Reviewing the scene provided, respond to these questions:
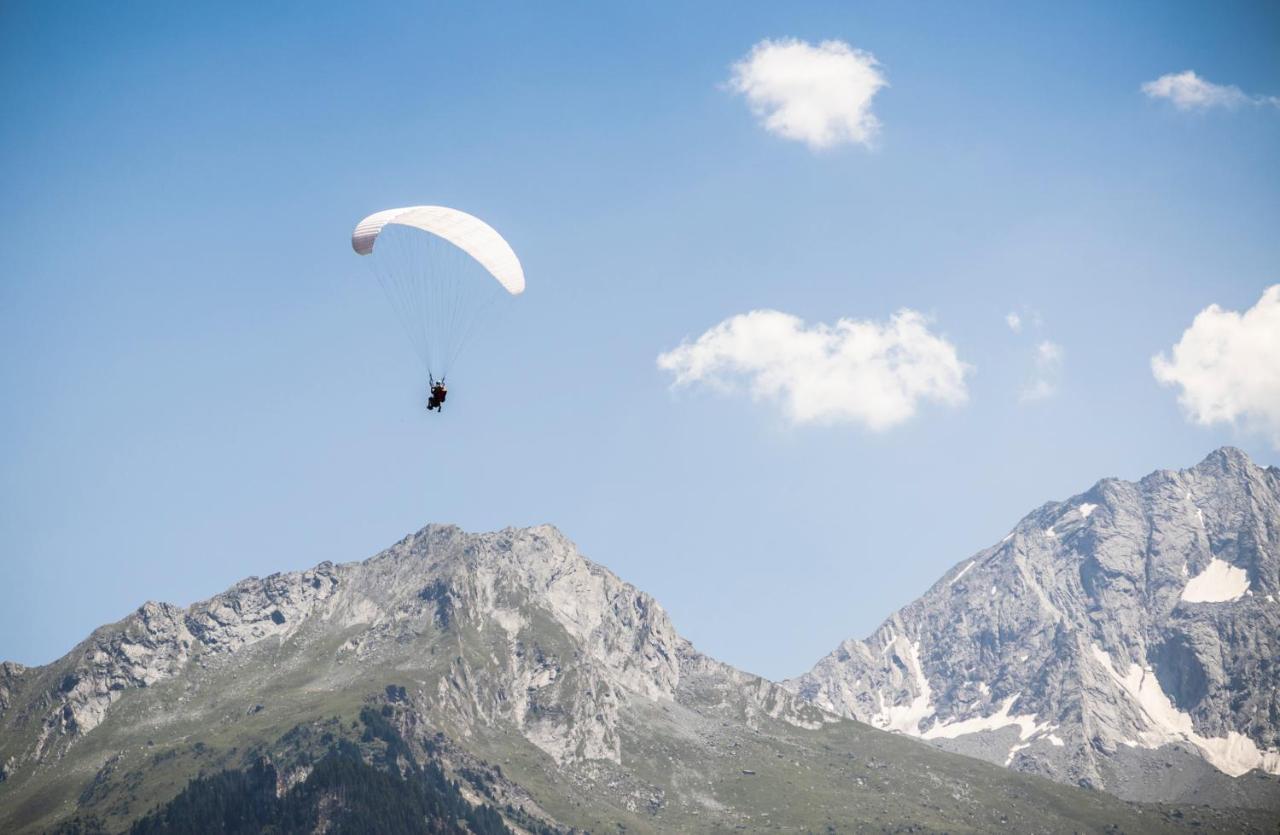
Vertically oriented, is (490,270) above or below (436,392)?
above

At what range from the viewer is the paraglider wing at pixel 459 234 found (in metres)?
159

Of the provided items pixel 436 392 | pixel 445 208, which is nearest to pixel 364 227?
pixel 445 208

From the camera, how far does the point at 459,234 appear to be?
161 metres

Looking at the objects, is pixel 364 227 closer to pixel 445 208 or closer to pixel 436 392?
pixel 445 208

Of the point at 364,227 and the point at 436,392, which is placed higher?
the point at 364,227

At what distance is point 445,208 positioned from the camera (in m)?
163

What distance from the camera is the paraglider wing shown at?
6245 inches

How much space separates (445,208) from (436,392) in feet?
71.5

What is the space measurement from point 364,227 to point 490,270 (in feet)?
50.3

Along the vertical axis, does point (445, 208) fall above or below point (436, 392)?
above

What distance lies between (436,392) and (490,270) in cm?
1561

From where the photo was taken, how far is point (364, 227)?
159625 mm
